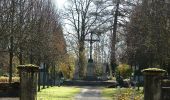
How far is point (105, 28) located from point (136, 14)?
34738mm

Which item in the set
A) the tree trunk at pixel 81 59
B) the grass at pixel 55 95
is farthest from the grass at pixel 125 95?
the tree trunk at pixel 81 59

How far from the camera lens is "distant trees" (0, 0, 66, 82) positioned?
96.4 ft

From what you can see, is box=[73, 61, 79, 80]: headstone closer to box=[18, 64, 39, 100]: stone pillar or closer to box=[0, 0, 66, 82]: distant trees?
box=[0, 0, 66, 82]: distant trees

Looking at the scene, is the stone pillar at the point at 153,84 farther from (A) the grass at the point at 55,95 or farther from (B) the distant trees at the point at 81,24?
(B) the distant trees at the point at 81,24

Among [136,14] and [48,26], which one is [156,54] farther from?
[48,26]

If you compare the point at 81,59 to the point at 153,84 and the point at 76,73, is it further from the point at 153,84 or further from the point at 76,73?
the point at 153,84

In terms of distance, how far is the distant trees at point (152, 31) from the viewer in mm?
33281

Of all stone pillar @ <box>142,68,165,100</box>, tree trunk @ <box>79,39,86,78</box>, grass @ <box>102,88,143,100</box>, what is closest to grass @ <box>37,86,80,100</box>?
grass @ <box>102,88,143,100</box>

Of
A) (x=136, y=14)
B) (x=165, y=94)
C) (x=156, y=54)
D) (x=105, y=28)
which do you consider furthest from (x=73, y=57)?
(x=165, y=94)

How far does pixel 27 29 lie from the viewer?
112ft

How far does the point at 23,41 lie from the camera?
1302 inches

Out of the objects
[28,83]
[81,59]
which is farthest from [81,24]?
[28,83]

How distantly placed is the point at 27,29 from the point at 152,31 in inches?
338

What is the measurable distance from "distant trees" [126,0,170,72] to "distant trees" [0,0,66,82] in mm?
7641
